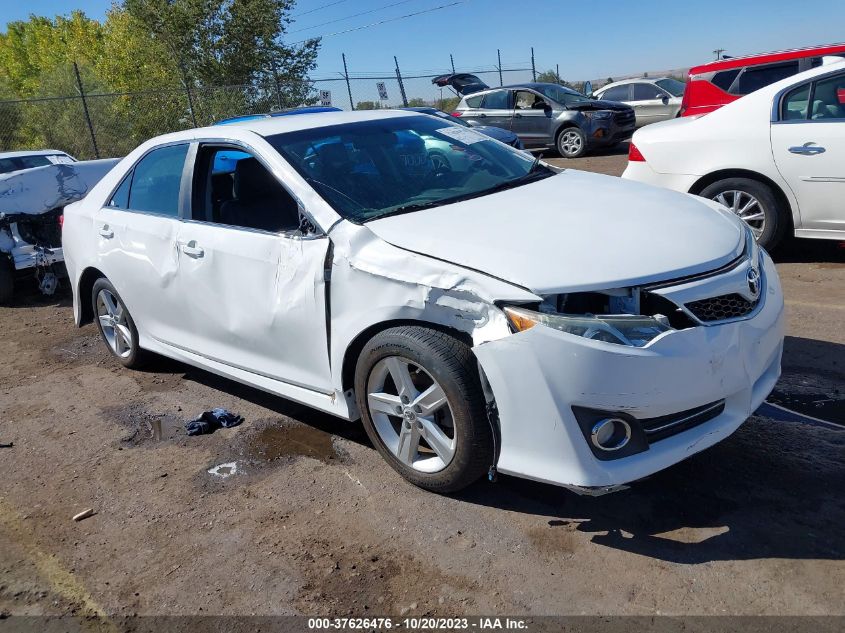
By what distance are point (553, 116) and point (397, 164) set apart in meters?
12.6

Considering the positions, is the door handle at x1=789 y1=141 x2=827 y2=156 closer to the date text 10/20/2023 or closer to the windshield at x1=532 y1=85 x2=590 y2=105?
the date text 10/20/2023

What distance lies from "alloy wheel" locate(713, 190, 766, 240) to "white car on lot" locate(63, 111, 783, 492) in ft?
8.26

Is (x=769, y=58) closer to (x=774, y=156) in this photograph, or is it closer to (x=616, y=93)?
(x=774, y=156)

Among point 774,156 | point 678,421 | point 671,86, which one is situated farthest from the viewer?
point 671,86

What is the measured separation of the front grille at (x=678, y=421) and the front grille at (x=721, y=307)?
33 centimetres

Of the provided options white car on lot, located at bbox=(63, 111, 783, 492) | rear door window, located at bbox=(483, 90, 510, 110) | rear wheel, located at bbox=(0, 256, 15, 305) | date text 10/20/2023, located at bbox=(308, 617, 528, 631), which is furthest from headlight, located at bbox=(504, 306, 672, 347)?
rear door window, located at bbox=(483, 90, 510, 110)

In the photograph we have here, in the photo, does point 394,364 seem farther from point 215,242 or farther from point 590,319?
point 215,242

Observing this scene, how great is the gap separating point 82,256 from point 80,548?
102 inches

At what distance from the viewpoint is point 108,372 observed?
5.42 m

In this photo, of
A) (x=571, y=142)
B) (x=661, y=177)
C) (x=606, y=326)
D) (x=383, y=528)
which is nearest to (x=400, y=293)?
(x=606, y=326)

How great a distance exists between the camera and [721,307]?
2.86 meters

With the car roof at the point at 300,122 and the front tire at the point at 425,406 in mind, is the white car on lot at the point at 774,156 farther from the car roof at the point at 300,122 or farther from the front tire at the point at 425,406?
the front tire at the point at 425,406

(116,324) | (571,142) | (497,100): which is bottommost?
(571,142)

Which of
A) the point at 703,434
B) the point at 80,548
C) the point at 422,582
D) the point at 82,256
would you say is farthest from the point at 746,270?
the point at 82,256
